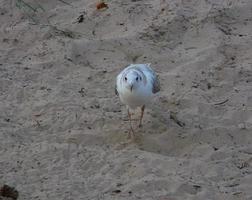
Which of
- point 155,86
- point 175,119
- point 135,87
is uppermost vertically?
point 135,87

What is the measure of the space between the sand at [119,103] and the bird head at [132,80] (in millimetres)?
420

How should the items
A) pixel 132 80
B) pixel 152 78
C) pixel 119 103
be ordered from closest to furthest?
pixel 132 80 → pixel 152 78 → pixel 119 103

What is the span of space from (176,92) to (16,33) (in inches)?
74.8

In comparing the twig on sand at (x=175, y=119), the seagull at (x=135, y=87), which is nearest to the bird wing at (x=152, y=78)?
the seagull at (x=135, y=87)

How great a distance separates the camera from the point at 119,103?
597cm

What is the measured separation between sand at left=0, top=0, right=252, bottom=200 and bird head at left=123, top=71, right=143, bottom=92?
1.38 ft

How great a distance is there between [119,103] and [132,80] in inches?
26.7

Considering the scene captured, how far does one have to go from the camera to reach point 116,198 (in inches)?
176

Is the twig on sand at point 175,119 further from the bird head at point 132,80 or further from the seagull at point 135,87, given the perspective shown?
the bird head at point 132,80

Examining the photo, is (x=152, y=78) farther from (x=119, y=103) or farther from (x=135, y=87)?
(x=119, y=103)

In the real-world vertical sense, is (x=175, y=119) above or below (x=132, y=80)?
below

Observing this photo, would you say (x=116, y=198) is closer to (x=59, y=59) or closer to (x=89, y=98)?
(x=89, y=98)

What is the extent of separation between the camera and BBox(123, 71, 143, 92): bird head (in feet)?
17.5

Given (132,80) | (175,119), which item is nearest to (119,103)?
(175,119)
